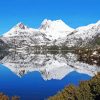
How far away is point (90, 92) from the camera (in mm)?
27953

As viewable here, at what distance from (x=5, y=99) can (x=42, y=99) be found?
19.8 m

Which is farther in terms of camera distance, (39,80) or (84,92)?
(39,80)

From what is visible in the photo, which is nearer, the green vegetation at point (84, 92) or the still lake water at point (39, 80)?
the green vegetation at point (84, 92)

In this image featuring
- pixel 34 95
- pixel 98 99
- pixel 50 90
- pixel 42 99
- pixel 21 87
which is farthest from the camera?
pixel 21 87

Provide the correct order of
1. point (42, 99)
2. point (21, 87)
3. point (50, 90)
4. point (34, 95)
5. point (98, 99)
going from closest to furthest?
point (98, 99) < point (42, 99) < point (34, 95) < point (50, 90) < point (21, 87)

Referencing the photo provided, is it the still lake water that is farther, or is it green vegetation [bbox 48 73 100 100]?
the still lake water

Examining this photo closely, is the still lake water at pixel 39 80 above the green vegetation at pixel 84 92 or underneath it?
above

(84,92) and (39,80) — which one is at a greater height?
(39,80)

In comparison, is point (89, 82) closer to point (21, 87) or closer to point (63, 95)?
point (63, 95)

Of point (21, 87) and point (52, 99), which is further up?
point (21, 87)

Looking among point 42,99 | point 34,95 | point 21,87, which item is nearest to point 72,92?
point 42,99

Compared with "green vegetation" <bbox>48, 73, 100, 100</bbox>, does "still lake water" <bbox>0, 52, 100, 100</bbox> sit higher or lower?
higher

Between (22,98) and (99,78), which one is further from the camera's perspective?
(22,98)

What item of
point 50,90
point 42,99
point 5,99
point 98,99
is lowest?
point 98,99
